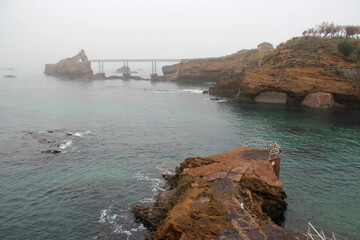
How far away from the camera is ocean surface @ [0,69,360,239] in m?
24.0

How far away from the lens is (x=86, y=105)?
7894 cm

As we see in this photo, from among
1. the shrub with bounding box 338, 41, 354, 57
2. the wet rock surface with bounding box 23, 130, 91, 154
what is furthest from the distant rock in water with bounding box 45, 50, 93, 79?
the shrub with bounding box 338, 41, 354, 57

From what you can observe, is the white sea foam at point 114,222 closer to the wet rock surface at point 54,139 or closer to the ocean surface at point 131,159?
the ocean surface at point 131,159

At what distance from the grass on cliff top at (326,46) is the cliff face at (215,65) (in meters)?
59.3

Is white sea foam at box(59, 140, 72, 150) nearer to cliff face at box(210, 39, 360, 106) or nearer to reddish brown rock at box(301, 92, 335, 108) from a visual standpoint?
cliff face at box(210, 39, 360, 106)

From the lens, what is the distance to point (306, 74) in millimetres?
71375

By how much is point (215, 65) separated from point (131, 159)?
116 meters

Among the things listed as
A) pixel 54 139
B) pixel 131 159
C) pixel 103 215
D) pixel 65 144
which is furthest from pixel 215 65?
pixel 103 215

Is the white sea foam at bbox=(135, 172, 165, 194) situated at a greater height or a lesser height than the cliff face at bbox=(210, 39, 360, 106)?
lesser

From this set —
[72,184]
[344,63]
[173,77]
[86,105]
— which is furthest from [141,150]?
[173,77]

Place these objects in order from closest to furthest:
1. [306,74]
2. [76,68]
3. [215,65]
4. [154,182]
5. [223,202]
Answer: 1. [223,202]
2. [154,182]
3. [306,74]
4. [215,65]
5. [76,68]

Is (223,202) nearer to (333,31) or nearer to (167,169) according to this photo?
(167,169)

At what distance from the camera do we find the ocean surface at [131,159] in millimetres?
24000

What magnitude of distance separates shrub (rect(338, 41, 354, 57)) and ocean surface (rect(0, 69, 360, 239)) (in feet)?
54.2
